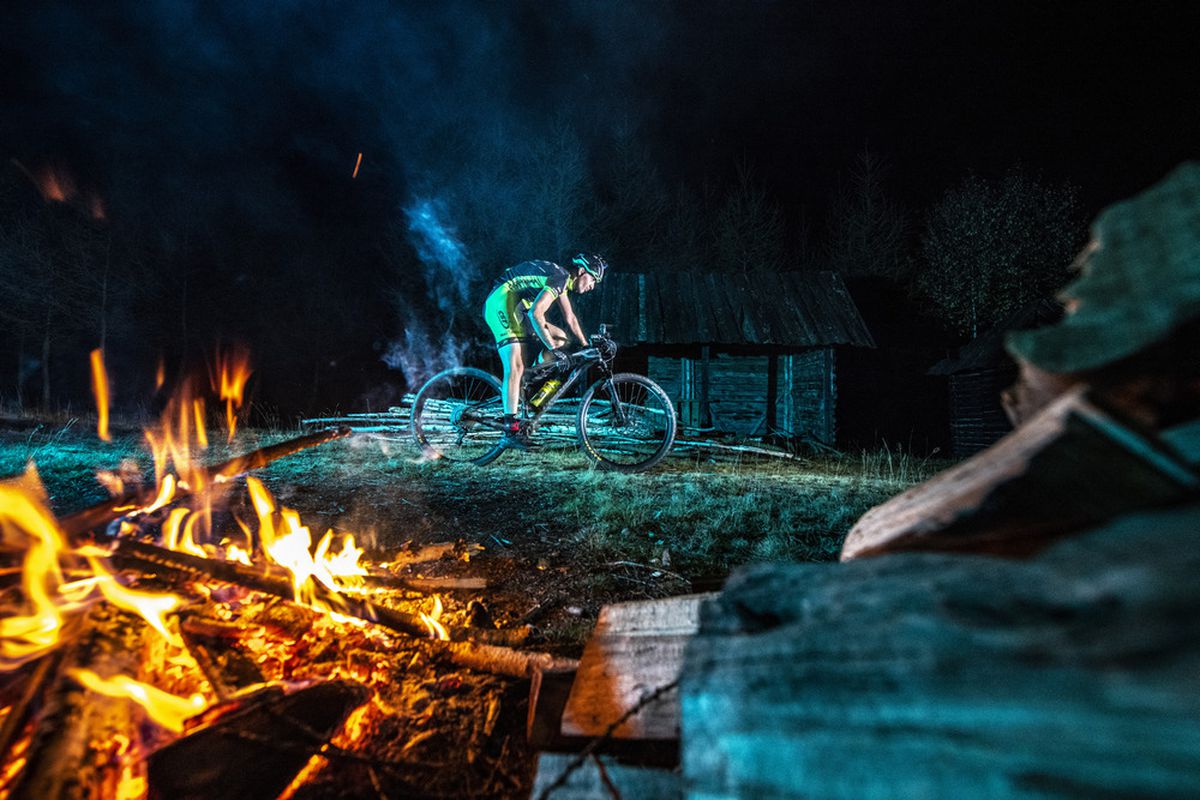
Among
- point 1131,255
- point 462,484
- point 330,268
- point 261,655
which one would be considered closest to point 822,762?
point 1131,255

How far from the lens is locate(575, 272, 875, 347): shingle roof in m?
13.6

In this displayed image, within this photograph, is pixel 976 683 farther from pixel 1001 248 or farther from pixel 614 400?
pixel 1001 248

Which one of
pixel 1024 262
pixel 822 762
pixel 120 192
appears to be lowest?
pixel 822 762

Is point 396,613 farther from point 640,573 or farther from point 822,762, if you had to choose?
point 822,762

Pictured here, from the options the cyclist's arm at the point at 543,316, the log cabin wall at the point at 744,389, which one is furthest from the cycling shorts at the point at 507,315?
the log cabin wall at the point at 744,389

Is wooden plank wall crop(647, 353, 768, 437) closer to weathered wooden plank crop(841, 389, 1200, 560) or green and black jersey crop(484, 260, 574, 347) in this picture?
green and black jersey crop(484, 260, 574, 347)

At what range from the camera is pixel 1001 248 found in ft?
66.6

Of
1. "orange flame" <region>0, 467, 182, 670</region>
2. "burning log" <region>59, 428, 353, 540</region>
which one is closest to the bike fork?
"burning log" <region>59, 428, 353, 540</region>

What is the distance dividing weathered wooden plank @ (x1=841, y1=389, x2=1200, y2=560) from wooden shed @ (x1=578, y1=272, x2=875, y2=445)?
12756 mm

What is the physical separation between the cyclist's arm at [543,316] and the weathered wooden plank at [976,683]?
513 cm

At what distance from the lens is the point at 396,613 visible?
6.34 ft

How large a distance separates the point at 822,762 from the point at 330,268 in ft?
102

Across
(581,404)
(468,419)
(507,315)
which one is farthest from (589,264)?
(468,419)

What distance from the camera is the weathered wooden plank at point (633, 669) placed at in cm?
117
